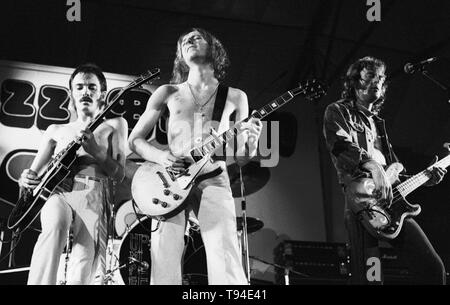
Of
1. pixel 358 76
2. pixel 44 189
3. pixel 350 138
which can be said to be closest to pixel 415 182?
pixel 350 138

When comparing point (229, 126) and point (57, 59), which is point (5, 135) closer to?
point (57, 59)

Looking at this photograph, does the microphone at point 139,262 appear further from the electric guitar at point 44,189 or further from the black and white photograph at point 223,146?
the electric guitar at point 44,189

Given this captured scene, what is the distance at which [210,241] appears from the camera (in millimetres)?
3619

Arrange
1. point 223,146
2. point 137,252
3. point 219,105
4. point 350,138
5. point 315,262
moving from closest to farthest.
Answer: point 223,146, point 219,105, point 350,138, point 137,252, point 315,262

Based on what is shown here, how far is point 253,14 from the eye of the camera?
277 inches

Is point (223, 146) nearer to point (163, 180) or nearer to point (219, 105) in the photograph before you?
point (219, 105)

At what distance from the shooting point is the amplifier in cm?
572

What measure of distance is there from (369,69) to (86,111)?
245cm

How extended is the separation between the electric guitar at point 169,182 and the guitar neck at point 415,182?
1513 mm

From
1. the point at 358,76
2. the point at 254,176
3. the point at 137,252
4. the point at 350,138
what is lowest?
the point at 137,252

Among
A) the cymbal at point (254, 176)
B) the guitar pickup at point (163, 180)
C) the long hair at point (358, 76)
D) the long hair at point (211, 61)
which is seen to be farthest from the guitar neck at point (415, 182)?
the cymbal at point (254, 176)

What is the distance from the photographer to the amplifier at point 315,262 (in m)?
5.72

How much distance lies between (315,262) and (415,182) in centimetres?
146

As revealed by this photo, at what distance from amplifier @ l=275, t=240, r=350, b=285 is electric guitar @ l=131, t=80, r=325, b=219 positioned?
2130 mm
